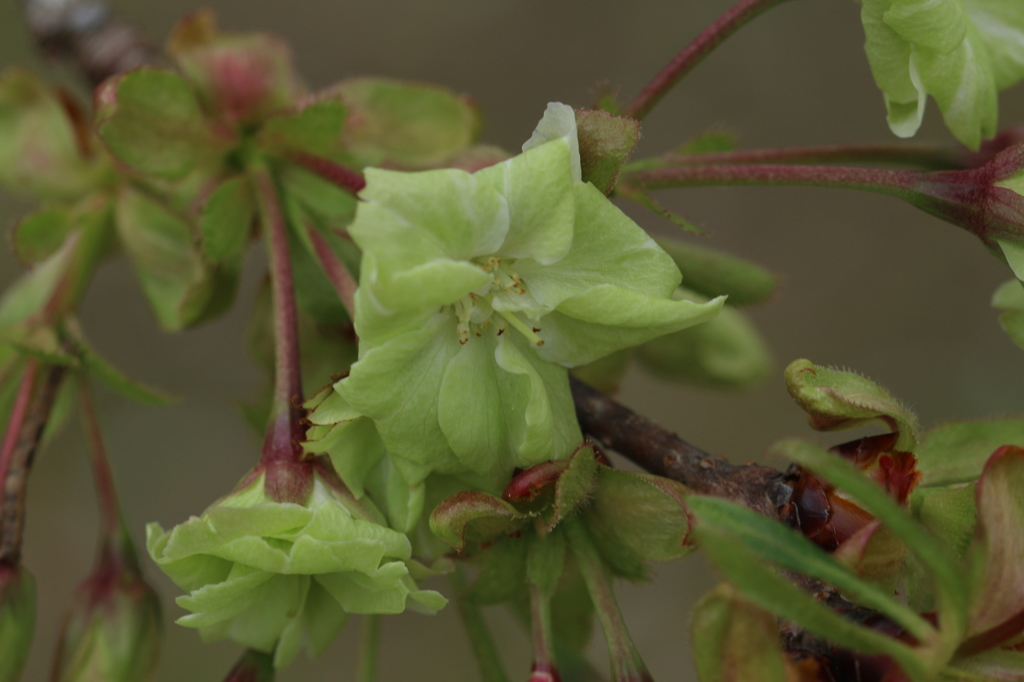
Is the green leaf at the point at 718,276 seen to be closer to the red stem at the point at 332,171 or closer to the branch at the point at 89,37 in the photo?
the red stem at the point at 332,171

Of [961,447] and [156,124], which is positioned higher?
[156,124]

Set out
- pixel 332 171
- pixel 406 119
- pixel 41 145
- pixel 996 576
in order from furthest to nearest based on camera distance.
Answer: pixel 41 145
pixel 406 119
pixel 332 171
pixel 996 576

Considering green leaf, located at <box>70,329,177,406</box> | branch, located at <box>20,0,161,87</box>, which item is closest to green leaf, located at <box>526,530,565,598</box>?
green leaf, located at <box>70,329,177,406</box>

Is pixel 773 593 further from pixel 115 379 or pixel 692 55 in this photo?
pixel 115 379

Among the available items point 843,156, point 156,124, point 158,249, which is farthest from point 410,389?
point 158,249

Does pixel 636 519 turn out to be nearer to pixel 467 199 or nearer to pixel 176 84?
pixel 467 199

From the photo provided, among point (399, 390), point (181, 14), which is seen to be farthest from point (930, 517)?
point (181, 14)

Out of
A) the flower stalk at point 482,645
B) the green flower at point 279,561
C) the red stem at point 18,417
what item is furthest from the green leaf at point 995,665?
the red stem at point 18,417
